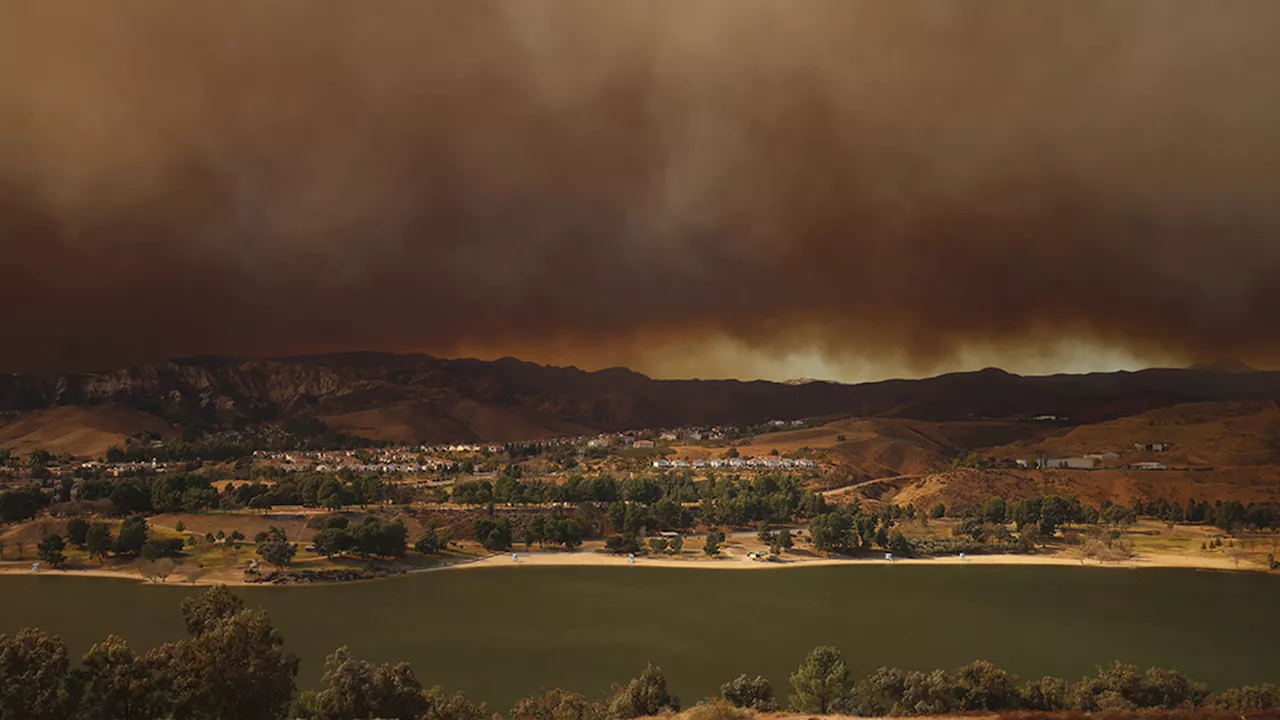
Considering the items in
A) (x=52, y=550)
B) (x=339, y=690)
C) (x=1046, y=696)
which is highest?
(x=339, y=690)

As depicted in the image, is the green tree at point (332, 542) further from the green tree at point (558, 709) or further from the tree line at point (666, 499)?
the green tree at point (558, 709)

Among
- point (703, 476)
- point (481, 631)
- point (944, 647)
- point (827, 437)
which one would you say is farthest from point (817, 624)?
point (827, 437)

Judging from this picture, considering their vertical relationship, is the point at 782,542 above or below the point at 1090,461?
below

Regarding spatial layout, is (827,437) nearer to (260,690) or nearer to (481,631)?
(481,631)

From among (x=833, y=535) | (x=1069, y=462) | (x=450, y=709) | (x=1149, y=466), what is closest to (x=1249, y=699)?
(x=450, y=709)

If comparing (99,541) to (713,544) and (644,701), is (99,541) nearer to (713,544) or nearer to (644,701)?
(713,544)

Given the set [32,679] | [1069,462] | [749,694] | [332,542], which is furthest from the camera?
[1069,462]

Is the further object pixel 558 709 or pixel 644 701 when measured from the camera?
pixel 644 701

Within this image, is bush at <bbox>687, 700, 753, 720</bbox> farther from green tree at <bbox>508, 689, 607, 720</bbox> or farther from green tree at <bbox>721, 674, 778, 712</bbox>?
green tree at <bbox>721, 674, 778, 712</bbox>
